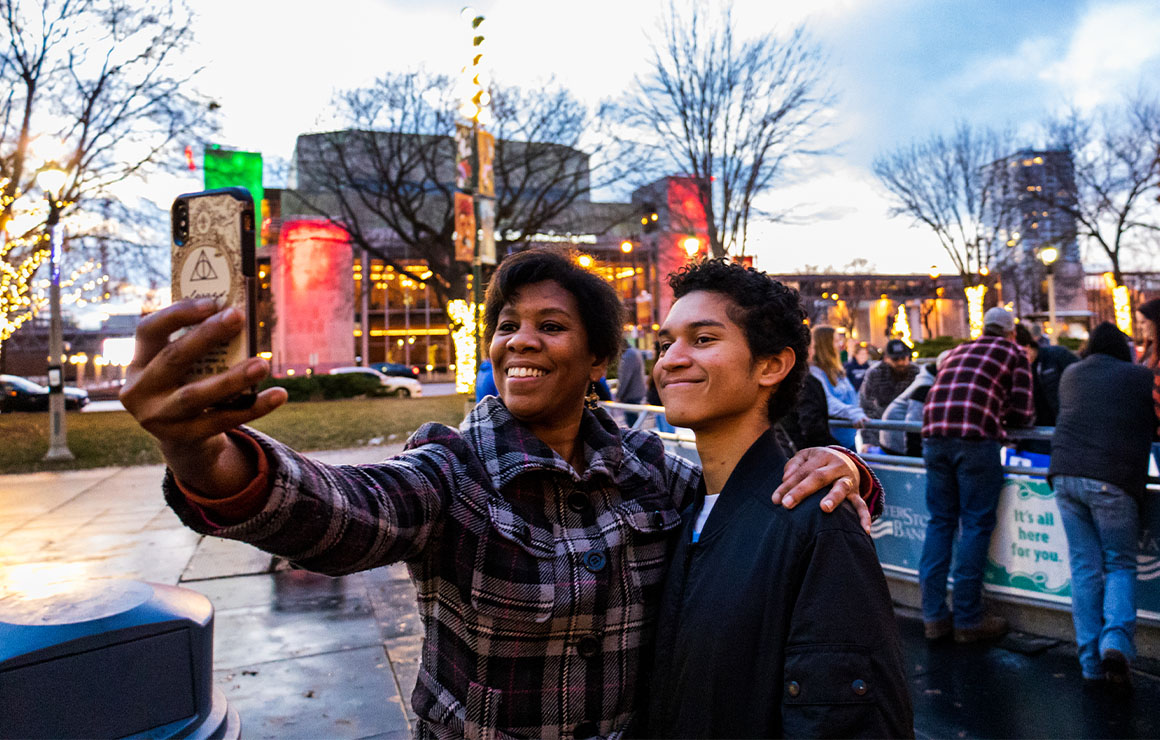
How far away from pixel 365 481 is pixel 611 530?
56cm

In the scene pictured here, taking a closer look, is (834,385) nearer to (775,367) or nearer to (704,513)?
(775,367)

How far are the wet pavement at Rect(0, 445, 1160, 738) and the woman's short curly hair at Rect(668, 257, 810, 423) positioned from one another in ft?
8.18

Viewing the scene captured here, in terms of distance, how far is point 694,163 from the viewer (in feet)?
73.9

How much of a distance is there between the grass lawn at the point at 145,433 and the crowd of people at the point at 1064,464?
29.7 feet

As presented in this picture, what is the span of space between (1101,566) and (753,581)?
405cm

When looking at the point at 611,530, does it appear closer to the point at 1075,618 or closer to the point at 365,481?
the point at 365,481

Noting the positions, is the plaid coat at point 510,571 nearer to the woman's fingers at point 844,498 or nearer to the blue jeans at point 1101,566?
the woman's fingers at point 844,498

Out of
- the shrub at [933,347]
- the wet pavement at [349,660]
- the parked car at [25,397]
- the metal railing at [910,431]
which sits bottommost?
the parked car at [25,397]

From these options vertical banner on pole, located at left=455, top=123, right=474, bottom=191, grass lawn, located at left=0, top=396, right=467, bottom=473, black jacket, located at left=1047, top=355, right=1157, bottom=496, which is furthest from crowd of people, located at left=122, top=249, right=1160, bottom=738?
grass lawn, located at left=0, top=396, right=467, bottom=473

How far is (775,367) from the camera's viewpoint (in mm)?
1928

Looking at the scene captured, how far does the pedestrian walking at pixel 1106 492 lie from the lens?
169 inches

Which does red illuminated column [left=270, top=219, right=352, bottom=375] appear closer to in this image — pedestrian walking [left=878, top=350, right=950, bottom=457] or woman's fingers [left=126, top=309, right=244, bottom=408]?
pedestrian walking [left=878, top=350, right=950, bottom=457]

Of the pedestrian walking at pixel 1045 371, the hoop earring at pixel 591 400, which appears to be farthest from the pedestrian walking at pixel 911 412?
the hoop earring at pixel 591 400

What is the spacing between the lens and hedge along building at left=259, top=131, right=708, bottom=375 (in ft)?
98.2
